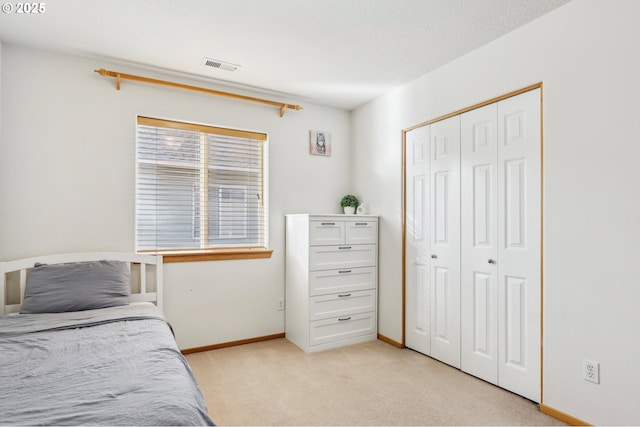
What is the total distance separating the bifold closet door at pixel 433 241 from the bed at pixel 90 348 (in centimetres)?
209

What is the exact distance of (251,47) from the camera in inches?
104

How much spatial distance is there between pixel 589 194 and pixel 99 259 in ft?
11.0

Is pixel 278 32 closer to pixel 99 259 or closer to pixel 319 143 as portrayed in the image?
pixel 319 143

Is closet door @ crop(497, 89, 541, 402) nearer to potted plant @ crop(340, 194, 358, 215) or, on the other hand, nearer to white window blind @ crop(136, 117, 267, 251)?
potted plant @ crop(340, 194, 358, 215)

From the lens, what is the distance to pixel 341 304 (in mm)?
3406

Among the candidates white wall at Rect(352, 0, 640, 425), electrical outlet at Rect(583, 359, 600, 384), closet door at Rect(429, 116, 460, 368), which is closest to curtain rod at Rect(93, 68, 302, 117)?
closet door at Rect(429, 116, 460, 368)

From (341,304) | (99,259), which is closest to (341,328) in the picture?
(341,304)

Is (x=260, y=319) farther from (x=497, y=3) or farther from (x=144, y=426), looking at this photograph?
(x=497, y=3)

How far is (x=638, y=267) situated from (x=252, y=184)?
2.96 m

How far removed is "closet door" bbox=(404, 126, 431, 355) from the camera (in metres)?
3.12

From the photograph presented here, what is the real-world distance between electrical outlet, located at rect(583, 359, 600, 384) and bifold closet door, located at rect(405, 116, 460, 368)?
35.8 inches

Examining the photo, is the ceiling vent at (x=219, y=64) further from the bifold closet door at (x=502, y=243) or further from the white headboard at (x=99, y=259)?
the bifold closet door at (x=502, y=243)

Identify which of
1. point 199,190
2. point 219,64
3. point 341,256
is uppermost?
point 219,64

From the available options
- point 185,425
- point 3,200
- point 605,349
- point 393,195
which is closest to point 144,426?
point 185,425
